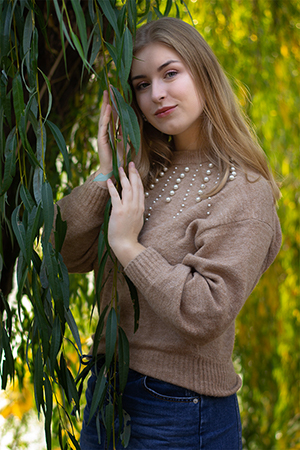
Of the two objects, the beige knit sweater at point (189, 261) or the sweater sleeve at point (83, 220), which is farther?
the sweater sleeve at point (83, 220)

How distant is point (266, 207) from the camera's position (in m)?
0.97

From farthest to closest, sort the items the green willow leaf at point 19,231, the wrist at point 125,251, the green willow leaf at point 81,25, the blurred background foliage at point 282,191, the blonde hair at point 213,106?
the blurred background foliage at point 282,191 < the blonde hair at point 213,106 < the wrist at point 125,251 < the green willow leaf at point 19,231 < the green willow leaf at point 81,25

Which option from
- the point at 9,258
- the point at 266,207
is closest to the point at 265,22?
the point at 266,207

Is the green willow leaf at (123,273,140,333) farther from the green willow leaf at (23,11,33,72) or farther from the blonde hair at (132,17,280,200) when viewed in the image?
the green willow leaf at (23,11,33,72)

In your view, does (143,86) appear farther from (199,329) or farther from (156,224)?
(199,329)

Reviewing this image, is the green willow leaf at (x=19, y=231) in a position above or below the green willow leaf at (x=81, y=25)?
below

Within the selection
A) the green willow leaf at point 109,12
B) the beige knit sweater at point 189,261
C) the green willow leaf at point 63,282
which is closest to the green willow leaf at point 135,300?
the beige knit sweater at point 189,261

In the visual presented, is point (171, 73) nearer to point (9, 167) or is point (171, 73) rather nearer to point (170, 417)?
point (9, 167)

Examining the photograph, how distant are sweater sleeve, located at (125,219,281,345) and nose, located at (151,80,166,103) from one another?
0.31 metres

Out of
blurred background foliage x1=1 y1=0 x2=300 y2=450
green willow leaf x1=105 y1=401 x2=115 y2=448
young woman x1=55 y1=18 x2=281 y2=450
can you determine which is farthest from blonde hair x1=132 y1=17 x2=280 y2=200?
blurred background foliage x1=1 y1=0 x2=300 y2=450

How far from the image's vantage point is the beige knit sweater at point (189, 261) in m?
0.87

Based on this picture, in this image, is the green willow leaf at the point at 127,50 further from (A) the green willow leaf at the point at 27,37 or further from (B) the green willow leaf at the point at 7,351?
(B) the green willow leaf at the point at 7,351

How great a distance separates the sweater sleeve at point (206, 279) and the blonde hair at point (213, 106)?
122mm

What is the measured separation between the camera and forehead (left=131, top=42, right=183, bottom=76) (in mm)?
1007
